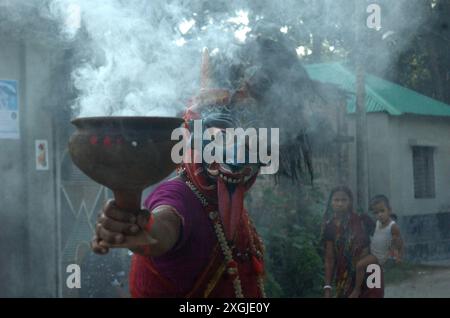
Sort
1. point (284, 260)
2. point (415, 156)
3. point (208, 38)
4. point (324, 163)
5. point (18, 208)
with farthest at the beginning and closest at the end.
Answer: point (415, 156)
point (324, 163)
point (284, 260)
point (18, 208)
point (208, 38)

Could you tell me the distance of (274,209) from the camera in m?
7.10

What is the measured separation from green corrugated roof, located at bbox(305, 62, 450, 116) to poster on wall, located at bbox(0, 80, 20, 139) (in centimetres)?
519

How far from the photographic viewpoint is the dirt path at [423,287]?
7863 millimetres

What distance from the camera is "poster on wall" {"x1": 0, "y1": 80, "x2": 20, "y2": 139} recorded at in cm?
577

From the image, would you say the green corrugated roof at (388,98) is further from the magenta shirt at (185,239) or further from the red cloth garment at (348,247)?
the magenta shirt at (185,239)

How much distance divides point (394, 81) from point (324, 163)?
3.89 meters

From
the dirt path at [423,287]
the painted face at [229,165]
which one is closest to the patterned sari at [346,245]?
the dirt path at [423,287]

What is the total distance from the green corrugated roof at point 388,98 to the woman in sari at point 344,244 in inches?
187

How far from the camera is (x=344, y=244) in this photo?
17.7ft

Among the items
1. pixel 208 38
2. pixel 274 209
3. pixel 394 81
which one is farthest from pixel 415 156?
pixel 208 38

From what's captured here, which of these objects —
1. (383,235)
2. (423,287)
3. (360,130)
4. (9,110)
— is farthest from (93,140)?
(360,130)

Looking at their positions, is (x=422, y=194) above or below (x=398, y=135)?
below

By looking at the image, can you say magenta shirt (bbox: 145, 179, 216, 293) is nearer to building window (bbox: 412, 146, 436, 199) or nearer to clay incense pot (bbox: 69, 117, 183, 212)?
clay incense pot (bbox: 69, 117, 183, 212)
